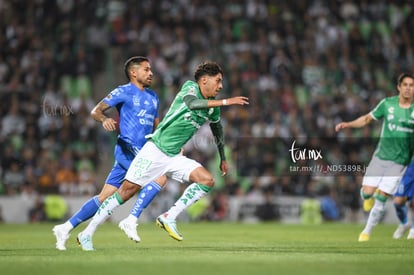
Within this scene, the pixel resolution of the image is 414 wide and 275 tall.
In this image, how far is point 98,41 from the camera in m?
26.0

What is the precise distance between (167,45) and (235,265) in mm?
17667

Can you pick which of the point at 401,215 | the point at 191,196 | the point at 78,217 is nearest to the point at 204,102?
the point at 191,196

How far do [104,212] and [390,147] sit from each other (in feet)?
18.2

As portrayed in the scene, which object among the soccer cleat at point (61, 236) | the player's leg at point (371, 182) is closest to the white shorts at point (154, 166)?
the soccer cleat at point (61, 236)

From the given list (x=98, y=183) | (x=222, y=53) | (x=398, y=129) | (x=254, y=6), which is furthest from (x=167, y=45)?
(x=398, y=129)

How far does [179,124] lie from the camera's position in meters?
11.4

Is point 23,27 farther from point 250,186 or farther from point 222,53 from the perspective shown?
point 250,186

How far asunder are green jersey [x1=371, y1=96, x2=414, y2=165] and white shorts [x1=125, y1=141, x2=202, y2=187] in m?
4.31

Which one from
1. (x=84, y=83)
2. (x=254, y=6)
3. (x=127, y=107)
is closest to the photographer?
(x=127, y=107)

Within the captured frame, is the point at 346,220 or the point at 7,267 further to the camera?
the point at 346,220

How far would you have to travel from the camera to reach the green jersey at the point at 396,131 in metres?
14.1

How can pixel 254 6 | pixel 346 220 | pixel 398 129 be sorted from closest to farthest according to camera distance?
pixel 398 129
pixel 346 220
pixel 254 6

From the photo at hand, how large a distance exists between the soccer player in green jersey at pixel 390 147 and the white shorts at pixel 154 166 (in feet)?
12.4

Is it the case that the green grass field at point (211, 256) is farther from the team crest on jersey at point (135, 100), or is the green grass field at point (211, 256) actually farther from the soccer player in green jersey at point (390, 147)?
the team crest on jersey at point (135, 100)
